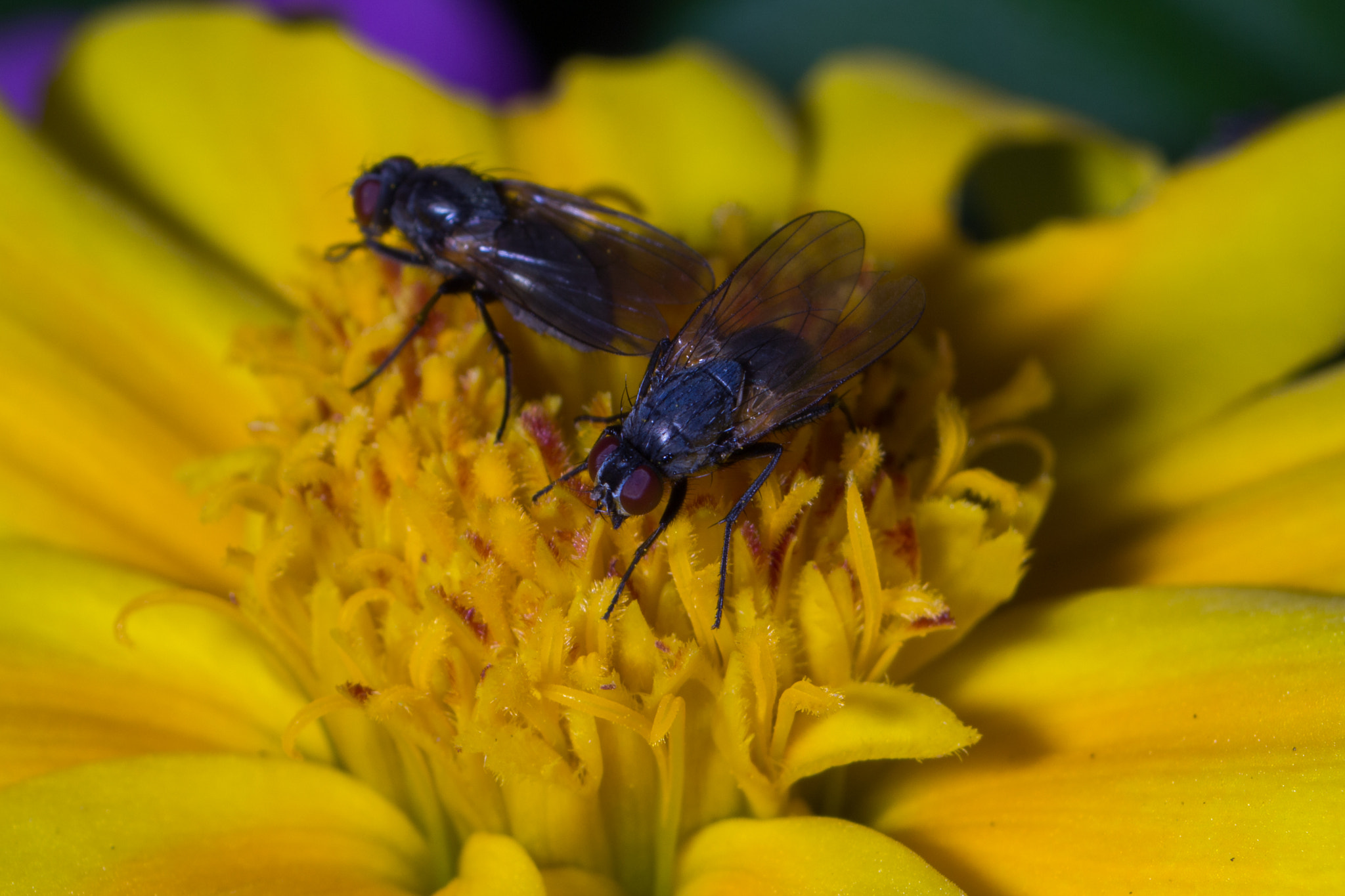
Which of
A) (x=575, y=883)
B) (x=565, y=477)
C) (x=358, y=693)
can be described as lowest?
(x=575, y=883)

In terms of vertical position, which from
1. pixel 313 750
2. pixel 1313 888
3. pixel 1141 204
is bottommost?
pixel 313 750

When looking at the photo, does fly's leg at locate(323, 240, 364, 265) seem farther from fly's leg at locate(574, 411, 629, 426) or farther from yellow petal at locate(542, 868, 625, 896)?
yellow petal at locate(542, 868, 625, 896)

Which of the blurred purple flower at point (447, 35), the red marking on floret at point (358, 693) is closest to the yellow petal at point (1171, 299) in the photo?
the red marking on floret at point (358, 693)

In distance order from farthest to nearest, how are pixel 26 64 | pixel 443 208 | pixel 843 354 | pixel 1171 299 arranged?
pixel 26 64 → pixel 1171 299 → pixel 443 208 → pixel 843 354

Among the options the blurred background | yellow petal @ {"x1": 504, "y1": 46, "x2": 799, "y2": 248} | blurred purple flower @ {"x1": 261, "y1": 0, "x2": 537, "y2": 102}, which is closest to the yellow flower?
yellow petal @ {"x1": 504, "y1": 46, "x2": 799, "y2": 248}

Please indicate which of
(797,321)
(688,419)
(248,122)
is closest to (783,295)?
(797,321)

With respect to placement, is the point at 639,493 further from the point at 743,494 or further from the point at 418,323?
the point at 418,323

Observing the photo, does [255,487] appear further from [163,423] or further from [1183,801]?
[1183,801]

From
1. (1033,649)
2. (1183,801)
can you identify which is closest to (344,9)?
(1033,649)
